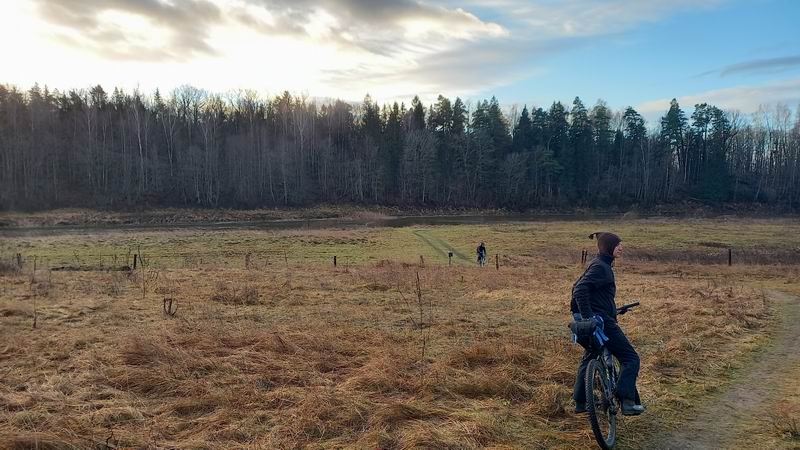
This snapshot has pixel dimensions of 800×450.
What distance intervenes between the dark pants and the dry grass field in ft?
1.78

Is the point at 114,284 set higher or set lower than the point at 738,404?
higher

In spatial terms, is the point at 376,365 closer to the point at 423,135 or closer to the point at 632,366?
the point at 632,366

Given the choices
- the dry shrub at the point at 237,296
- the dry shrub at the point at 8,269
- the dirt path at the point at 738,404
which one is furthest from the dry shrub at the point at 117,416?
the dry shrub at the point at 8,269

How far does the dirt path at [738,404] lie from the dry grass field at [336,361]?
177mm

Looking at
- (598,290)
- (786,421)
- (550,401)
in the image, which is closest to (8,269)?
(550,401)

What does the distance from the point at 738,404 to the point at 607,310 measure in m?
2.77

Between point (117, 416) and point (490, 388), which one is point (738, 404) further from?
point (117, 416)

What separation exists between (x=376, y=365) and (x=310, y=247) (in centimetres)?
2865

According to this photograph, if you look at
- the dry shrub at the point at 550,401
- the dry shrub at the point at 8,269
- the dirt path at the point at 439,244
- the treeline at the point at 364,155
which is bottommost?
the dirt path at the point at 439,244

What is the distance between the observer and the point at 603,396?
5285 mm

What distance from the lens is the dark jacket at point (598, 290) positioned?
5270 mm

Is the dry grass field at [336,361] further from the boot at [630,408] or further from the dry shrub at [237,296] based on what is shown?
the boot at [630,408]

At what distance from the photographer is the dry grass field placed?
208 inches

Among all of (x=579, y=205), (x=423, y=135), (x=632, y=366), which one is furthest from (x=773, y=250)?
(x=423, y=135)
